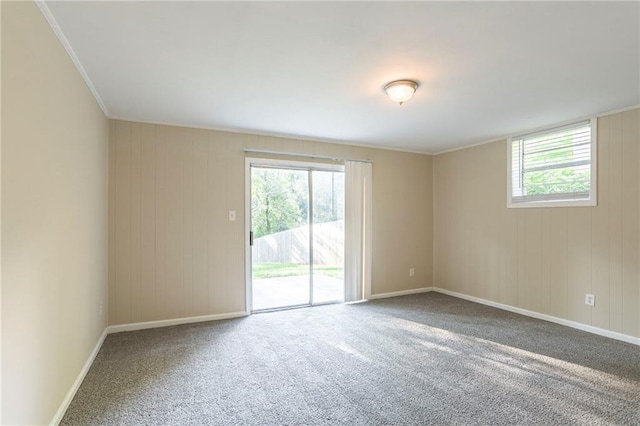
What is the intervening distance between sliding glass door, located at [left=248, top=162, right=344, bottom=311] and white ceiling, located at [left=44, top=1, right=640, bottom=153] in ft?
3.44

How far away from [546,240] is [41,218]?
4860mm

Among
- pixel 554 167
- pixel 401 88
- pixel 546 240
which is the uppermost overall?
pixel 401 88

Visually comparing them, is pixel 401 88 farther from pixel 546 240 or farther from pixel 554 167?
pixel 546 240

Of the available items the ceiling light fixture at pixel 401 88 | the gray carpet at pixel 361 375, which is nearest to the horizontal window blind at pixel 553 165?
the gray carpet at pixel 361 375

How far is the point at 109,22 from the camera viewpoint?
1838 millimetres

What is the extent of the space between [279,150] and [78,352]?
119 inches

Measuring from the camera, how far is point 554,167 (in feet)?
12.7

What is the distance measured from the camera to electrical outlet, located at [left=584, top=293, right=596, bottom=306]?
3.51 meters

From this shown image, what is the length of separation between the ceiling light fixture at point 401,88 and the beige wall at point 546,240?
→ 2.43 metres

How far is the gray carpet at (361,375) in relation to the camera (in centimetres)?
209

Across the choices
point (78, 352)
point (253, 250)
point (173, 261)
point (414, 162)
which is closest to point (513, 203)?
point (414, 162)

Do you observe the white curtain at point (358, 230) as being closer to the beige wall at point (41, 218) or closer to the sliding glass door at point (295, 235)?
the sliding glass door at point (295, 235)

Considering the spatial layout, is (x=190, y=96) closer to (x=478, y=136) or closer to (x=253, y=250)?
(x=253, y=250)

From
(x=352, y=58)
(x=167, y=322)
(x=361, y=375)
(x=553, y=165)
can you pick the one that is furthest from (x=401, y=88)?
(x=167, y=322)
